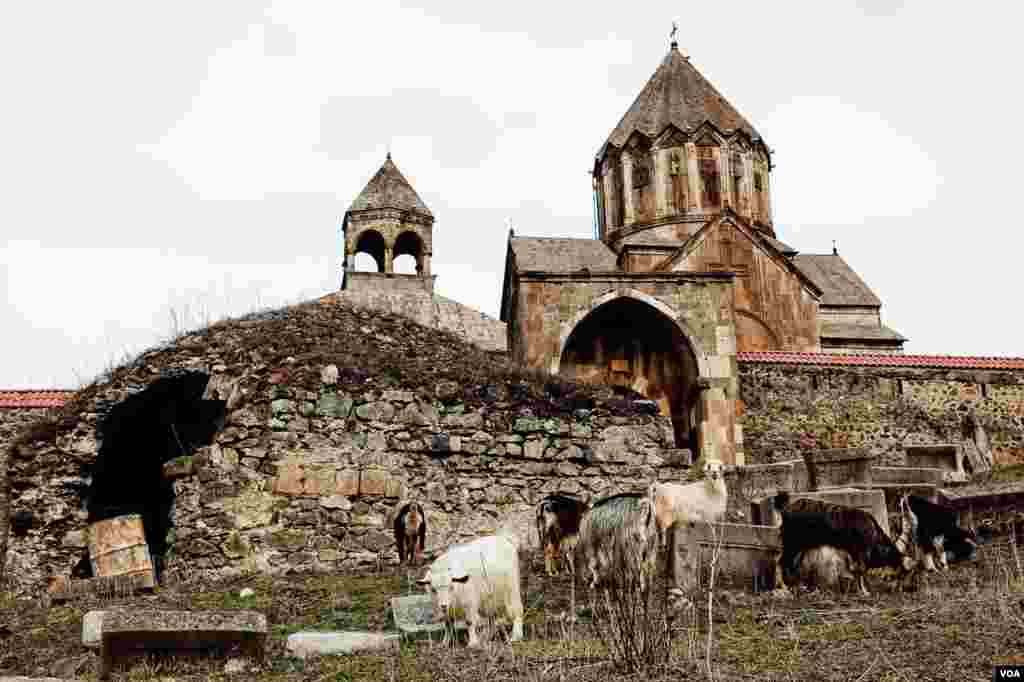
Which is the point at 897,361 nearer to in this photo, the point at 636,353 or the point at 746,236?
the point at 636,353

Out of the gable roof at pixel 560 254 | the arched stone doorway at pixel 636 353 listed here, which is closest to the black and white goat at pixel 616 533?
the arched stone doorway at pixel 636 353

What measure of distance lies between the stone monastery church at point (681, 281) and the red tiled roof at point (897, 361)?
0.83m

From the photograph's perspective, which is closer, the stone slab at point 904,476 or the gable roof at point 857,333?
the stone slab at point 904,476

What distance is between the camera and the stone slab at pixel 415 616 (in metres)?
5.80

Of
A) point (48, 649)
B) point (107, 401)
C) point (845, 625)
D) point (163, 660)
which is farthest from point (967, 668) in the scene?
point (107, 401)

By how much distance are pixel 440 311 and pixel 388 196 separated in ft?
13.6

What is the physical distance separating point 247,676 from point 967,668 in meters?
3.03

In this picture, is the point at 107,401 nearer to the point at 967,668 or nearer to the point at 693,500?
Result: the point at 693,500

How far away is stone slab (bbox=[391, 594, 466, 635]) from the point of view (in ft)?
19.0

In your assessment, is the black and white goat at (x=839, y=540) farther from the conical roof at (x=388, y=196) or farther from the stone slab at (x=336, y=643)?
the conical roof at (x=388, y=196)

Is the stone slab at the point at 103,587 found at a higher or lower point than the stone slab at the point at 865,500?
lower

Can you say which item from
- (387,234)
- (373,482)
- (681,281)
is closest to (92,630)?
(373,482)

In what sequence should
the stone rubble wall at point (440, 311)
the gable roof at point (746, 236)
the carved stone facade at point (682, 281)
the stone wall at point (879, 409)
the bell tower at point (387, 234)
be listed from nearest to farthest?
1. the stone wall at point (879, 409)
2. the carved stone facade at point (682, 281)
3. the gable roof at point (746, 236)
4. the stone rubble wall at point (440, 311)
5. the bell tower at point (387, 234)

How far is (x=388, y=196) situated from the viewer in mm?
35219
